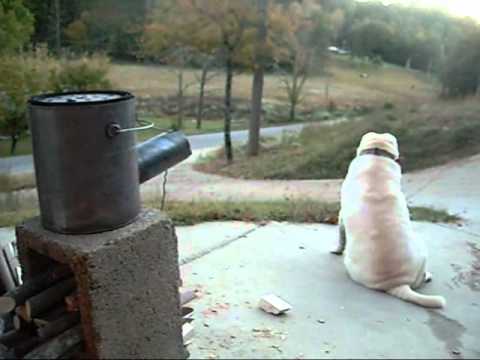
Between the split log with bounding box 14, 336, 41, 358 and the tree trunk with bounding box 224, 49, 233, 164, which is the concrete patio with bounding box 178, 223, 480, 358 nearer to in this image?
the split log with bounding box 14, 336, 41, 358

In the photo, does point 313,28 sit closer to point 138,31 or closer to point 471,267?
point 138,31

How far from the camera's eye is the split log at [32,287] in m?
1.34

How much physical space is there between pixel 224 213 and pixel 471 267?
4.79 feet

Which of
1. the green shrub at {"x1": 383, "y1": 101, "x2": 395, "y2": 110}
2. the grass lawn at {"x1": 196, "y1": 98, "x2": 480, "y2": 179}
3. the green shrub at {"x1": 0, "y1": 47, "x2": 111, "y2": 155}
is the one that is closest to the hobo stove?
the green shrub at {"x1": 0, "y1": 47, "x2": 111, "y2": 155}

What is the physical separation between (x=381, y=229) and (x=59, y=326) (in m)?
1.29

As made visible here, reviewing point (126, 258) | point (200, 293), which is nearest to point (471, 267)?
point (200, 293)

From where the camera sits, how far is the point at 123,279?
1.29 meters

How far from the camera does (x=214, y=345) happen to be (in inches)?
64.5

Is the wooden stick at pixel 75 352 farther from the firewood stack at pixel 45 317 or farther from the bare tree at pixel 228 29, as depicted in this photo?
the bare tree at pixel 228 29

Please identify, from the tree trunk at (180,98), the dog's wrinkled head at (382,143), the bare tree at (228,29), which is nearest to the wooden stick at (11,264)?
the dog's wrinkled head at (382,143)

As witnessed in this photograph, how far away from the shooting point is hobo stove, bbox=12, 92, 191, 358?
121 centimetres

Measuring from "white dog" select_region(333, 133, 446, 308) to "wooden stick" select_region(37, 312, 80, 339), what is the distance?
1208 mm

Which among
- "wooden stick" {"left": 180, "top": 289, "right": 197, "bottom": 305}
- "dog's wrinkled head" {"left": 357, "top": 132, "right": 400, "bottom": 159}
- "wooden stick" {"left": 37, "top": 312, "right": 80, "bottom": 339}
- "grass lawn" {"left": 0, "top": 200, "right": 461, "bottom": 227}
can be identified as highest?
"dog's wrinkled head" {"left": 357, "top": 132, "right": 400, "bottom": 159}

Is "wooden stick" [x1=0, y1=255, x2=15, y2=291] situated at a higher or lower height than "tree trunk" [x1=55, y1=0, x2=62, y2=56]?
lower
